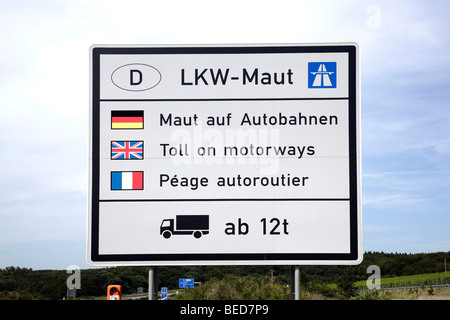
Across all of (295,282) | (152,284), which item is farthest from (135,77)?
(295,282)

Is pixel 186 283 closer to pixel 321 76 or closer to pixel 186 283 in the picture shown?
pixel 186 283

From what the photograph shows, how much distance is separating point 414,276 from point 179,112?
39.0 meters

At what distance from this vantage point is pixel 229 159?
6758 mm

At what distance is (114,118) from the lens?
22.5 feet

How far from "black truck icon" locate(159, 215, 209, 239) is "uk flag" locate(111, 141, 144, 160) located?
3.54 feet

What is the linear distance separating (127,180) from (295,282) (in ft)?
9.61

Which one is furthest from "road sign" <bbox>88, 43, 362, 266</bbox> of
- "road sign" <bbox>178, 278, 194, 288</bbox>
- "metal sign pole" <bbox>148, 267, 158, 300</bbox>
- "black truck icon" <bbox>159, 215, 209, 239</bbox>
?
"road sign" <bbox>178, 278, 194, 288</bbox>

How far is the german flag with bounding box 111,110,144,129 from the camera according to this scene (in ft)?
22.4

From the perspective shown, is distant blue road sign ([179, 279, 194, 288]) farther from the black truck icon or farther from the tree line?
the black truck icon

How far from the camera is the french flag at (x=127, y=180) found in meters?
6.78

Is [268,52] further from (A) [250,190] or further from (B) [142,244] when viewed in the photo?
(B) [142,244]

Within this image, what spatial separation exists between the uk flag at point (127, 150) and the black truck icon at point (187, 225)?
1079 millimetres
